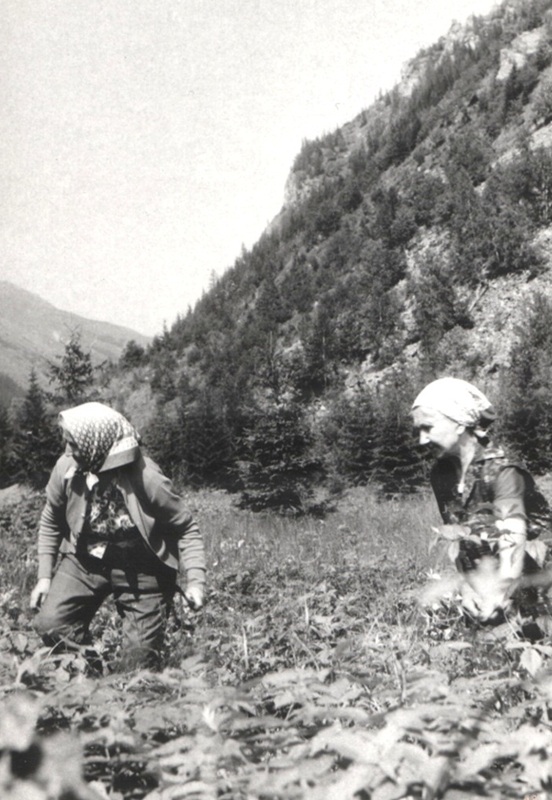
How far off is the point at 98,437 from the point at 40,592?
2.84 ft

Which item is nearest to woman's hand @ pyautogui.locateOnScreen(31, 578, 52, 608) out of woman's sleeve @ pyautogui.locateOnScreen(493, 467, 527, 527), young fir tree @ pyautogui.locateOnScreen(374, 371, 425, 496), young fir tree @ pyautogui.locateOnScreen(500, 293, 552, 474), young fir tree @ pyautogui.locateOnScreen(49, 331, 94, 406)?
woman's sleeve @ pyautogui.locateOnScreen(493, 467, 527, 527)

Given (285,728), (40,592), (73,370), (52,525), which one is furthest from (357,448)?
(285,728)

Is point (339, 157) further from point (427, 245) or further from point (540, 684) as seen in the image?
point (540, 684)

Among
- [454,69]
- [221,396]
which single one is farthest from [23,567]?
[454,69]

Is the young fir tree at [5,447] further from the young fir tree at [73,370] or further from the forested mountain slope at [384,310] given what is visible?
the forested mountain slope at [384,310]

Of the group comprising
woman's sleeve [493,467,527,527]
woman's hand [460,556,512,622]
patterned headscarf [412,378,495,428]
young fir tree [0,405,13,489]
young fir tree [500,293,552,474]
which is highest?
young fir tree [500,293,552,474]

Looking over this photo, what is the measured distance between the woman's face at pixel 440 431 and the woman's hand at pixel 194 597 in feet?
3.72

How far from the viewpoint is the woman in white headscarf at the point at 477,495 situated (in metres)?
2.12

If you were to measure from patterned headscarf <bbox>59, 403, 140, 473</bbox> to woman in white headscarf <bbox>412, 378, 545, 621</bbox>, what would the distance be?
4.08 feet

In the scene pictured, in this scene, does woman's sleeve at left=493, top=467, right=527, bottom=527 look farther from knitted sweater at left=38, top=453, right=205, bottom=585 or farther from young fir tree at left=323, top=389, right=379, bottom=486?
young fir tree at left=323, top=389, right=379, bottom=486

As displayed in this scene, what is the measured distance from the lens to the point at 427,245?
27672mm

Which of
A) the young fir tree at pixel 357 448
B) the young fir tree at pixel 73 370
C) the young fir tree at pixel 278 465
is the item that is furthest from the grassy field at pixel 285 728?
the young fir tree at pixel 73 370

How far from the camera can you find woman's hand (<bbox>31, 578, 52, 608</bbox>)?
10.1 ft

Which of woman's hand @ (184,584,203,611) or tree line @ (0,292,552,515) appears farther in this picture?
tree line @ (0,292,552,515)
